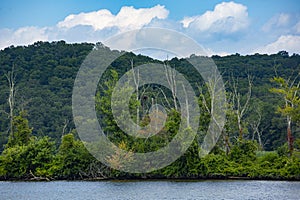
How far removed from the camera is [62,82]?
182 feet

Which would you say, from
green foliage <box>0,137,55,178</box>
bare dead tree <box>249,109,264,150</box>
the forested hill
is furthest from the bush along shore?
bare dead tree <box>249,109,264,150</box>

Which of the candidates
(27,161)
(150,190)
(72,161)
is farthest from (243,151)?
(27,161)

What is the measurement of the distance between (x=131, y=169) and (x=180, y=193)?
967 cm

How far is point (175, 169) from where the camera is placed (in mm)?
36594

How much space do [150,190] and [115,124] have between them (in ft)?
32.1

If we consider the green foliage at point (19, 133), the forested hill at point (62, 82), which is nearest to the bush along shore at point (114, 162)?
the green foliage at point (19, 133)

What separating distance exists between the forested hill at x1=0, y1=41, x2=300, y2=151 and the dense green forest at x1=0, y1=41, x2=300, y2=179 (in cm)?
9

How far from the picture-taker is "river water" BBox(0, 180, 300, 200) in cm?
2647

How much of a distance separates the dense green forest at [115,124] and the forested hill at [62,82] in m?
0.09

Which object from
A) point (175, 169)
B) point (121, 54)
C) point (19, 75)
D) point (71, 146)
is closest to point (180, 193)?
point (175, 169)

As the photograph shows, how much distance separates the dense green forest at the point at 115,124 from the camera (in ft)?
120

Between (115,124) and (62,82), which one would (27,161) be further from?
(62,82)

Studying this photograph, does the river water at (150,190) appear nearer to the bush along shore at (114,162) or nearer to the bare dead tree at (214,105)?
the bush along shore at (114,162)

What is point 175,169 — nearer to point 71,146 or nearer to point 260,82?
point 71,146
